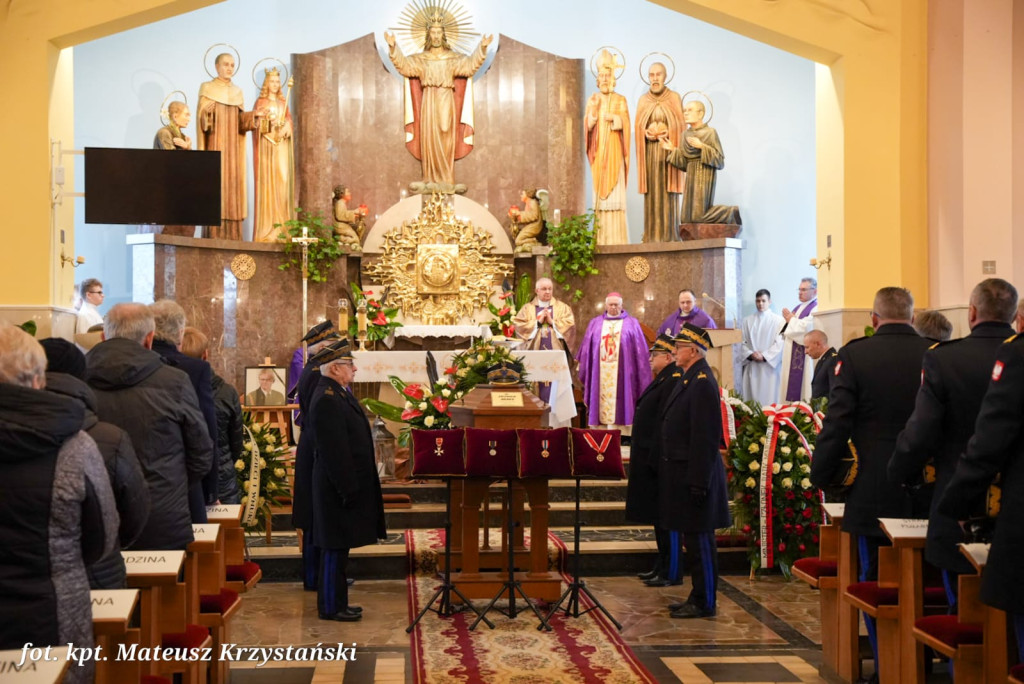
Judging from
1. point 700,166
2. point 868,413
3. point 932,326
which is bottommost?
point 868,413

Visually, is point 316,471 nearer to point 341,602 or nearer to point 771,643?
point 341,602

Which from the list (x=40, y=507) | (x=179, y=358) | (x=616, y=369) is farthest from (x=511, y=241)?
(x=40, y=507)

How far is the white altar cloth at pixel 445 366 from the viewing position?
10336 millimetres

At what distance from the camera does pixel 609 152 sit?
15195 mm

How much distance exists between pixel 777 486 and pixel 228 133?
946 centimetres

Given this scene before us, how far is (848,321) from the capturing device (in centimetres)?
1027

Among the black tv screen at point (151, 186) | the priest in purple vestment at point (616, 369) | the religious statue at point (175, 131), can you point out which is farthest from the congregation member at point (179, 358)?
the religious statue at point (175, 131)

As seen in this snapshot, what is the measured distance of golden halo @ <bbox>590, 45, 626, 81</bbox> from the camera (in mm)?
15687

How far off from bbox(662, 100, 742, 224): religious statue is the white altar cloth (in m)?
4.52

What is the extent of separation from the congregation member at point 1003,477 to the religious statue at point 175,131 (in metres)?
12.1

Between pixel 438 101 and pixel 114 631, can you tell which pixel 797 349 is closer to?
pixel 438 101

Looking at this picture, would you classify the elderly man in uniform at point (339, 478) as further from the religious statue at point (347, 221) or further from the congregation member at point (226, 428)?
the religious statue at point (347, 221)

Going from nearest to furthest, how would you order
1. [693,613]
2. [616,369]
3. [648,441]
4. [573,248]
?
[693,613], [648,441], [616,369], [573,248]

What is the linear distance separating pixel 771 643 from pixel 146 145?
39.3 ft
